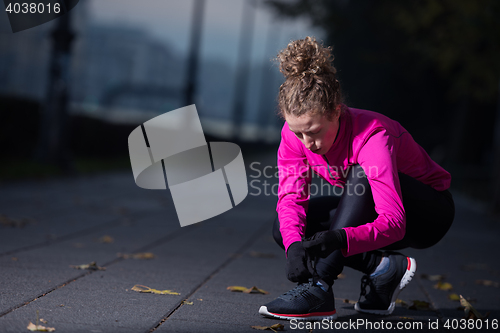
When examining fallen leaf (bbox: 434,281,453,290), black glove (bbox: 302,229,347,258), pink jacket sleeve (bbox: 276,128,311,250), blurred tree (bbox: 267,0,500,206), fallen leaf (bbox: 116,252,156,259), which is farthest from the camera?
blurred tree (bbox: 267,0,500,206)

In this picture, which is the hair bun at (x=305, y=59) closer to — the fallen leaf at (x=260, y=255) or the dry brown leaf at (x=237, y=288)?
the dry brown leaf at (x=237, y=288)

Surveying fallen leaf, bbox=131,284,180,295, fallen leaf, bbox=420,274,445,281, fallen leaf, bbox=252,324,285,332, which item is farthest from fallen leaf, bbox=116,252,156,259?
fallen leaf, bbox=420,274,445,281

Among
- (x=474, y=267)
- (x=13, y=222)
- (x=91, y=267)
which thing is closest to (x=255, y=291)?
(x=91, y=267)

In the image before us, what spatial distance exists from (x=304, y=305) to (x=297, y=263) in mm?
290

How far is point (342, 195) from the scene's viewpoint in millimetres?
2809

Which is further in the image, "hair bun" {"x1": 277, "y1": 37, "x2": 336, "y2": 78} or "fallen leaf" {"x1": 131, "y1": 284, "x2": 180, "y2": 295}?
"fallen leaf" {"x1": 131, "y1": 284, "x2": 180, "y2": 295}

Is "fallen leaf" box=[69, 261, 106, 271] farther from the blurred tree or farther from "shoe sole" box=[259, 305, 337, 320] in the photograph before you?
the blurred tree

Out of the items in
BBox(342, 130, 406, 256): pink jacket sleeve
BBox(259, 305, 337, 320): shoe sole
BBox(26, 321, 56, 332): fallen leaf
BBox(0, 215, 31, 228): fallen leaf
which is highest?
BBox(342, 130, 406, 256): pink jacket sleeve

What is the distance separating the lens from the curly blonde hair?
252 cm

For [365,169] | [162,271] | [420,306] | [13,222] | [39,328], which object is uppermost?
[365,169]

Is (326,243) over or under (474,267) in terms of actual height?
over

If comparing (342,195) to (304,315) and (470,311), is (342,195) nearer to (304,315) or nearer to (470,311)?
(304,315)

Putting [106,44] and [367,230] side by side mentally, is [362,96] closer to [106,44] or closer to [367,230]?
[367,230]

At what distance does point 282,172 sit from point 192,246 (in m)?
2.37
